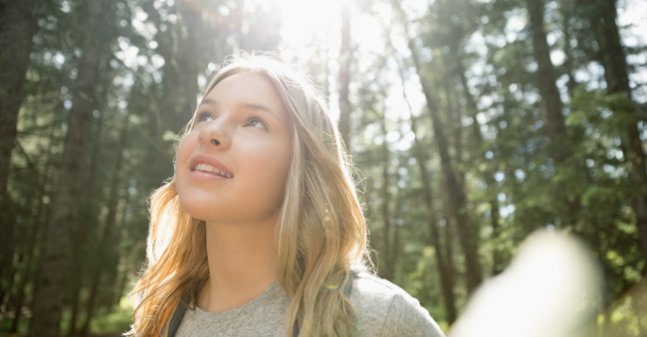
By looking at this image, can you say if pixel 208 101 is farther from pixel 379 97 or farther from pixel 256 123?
pixel 379 97

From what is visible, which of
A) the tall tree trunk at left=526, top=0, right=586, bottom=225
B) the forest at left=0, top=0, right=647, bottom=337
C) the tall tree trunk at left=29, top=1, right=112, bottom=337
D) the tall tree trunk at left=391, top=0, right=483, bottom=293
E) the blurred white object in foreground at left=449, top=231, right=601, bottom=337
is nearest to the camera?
the forest at left=0, top=0, right=647, bottom=337

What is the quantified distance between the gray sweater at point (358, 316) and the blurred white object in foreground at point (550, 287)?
7.95m

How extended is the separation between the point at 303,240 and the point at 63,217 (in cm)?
843

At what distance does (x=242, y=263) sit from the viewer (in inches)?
83.7

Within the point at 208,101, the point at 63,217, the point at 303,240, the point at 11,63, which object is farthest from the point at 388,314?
the point at 63,217

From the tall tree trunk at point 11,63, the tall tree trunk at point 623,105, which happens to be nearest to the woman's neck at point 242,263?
the tall tree trunk at point 11,63

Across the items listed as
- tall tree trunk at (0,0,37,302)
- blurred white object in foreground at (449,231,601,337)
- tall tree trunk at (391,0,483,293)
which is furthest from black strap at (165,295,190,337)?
tall tree trunk at (391,0,483,293)

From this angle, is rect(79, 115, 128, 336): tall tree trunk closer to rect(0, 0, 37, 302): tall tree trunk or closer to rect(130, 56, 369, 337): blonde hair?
rect(0, 0, 37, 302): tall tree trunk

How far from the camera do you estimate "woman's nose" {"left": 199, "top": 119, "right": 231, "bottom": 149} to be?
201cm

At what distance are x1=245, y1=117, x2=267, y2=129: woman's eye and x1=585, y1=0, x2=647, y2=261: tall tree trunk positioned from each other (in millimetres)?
6204

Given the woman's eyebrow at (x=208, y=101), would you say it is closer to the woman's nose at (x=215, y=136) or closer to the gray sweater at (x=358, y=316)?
the woman's nose at (x=215, y=136)

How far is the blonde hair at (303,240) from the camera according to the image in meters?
1.77

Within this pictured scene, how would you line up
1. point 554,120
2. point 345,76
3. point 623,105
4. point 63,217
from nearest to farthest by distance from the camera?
point 623,105 < point 345,76 < point 63,217 < point 554,120

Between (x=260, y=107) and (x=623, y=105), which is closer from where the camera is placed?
(x=260, y=107)
